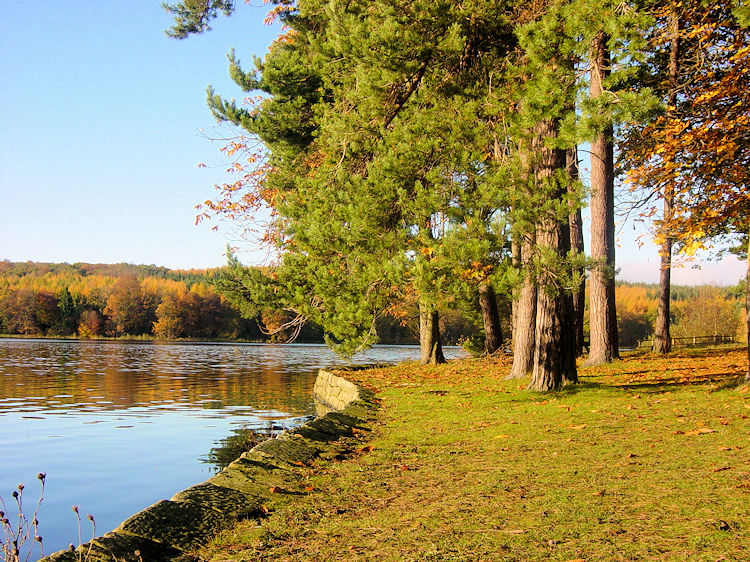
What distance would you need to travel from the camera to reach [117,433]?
10594 mm

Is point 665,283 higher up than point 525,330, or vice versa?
point 665,283

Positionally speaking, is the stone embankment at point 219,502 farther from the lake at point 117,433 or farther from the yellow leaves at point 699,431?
the yellow leaves at point 699,431

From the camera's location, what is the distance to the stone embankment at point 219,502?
3207mm

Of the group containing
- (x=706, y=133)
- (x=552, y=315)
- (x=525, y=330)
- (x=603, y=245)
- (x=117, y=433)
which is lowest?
(x=117, y=433)

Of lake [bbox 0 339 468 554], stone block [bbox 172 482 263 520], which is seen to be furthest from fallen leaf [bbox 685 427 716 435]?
lake [bbox 0 339 468 554]

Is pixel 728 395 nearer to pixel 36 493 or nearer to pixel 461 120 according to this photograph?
pixel 461 120

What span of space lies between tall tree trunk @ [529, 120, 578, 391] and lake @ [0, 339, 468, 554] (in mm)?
4884

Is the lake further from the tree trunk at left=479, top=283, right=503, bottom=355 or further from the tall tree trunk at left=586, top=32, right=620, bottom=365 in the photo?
the tall tree trunk at left=586, top=32, right=620, bottom=365

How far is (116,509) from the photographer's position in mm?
6383

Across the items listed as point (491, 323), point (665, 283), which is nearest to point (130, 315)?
point (491, 323)

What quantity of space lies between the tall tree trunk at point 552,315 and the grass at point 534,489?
43.5 inches

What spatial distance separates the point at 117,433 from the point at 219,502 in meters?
7.56

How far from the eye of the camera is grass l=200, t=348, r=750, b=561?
3.24m

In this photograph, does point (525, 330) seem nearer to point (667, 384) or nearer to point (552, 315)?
point (552, 315)
